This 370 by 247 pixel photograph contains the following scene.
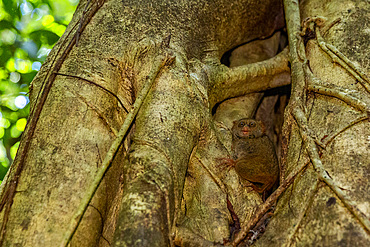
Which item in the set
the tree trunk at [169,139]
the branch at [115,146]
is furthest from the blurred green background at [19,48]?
the branch at [115,146]

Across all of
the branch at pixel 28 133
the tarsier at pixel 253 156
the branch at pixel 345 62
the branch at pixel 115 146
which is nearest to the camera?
the branch at pixel 115 146

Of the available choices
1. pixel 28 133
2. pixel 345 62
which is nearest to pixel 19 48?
pixel 28 133

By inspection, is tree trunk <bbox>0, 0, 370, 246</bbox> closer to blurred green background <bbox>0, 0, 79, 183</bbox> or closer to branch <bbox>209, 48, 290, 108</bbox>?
branch <bbox>209, 48, 290, 108</bbox>

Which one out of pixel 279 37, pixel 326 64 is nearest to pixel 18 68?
pixel 279 37

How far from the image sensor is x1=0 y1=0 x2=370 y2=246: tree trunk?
1.98m

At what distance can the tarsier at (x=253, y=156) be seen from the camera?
279 cm

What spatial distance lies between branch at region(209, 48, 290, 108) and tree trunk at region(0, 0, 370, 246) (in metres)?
0.02

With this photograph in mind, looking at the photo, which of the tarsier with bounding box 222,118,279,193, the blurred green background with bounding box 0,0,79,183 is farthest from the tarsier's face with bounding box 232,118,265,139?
the blurred green background with bounding box 0,0,79,183

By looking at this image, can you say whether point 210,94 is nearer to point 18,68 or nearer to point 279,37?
point 279,37

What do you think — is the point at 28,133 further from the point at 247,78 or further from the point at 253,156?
the point at 247,78

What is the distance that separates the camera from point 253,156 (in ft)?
9.99

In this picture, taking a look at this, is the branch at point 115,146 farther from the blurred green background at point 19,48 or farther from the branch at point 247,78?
the blurred green background at point 19,48

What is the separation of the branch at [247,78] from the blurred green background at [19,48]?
2.25 m

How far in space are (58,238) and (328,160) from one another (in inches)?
57.3
